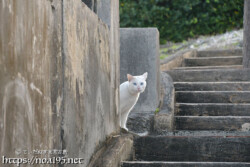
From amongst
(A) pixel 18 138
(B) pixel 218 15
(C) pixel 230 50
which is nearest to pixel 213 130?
(A) pixel 18 138

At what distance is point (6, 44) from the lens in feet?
5.57

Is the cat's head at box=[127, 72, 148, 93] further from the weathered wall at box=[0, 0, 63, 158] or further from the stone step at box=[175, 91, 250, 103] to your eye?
the weathered wall at box=[0, 0, 63, 158]

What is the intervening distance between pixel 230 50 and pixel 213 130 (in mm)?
5358

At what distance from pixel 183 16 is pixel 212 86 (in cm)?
842

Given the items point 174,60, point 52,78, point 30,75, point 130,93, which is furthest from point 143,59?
point 30,75

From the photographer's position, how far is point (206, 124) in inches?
230

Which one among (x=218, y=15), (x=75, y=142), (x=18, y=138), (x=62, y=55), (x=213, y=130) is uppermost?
(x=218, y=15)

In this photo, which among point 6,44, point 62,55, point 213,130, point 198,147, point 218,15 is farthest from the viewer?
point 218,15

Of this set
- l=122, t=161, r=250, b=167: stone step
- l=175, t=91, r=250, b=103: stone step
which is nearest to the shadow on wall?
l=122, t=161, r=250, b=167: stone step

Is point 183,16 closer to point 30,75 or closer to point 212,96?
point 212,96

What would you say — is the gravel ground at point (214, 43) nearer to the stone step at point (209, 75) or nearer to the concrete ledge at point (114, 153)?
the stone step at point (209, 75)

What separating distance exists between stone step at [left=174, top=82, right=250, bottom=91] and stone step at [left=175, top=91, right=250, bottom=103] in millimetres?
282

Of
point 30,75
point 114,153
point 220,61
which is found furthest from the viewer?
point 220,61

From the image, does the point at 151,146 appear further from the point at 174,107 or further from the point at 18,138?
the point at 18,138
